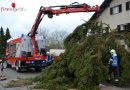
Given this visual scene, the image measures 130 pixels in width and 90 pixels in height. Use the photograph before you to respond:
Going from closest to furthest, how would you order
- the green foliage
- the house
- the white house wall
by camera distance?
the green foliage → the house → the white house wall

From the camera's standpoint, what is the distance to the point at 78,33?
68.4 ft

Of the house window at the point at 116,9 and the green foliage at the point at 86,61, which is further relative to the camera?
the house window at the point at 116,9

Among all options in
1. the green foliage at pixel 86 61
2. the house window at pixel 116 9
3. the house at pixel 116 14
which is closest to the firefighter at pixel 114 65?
the green foliage at pixel 86 61

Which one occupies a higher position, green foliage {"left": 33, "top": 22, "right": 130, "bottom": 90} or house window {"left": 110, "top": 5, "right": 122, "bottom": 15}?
house window {"left": 110, "top": 5, "right": 122, "bottom": 15}

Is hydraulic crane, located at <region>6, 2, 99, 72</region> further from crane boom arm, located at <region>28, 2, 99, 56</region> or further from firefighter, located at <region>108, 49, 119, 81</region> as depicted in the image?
firefighter, located at <region>108, 49, 119, 81</region>

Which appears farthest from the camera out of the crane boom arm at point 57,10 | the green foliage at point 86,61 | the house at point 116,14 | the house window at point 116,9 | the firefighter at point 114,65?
the house window at point 116,9

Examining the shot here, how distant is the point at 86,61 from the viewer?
675 inches

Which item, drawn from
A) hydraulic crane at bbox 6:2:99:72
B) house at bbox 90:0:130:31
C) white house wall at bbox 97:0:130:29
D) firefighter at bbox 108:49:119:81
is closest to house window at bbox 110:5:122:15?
house at bbox 90:0:130:31

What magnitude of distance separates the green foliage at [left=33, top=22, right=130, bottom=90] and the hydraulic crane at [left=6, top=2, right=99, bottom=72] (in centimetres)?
698

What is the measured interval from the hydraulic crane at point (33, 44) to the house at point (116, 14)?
4.13 meters

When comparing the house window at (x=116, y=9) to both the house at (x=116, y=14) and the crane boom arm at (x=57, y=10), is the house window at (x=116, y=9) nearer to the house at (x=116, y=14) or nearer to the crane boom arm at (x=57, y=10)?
the house at (x=116, y=14)

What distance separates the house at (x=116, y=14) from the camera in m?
32.0

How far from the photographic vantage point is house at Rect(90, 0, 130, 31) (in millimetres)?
31989

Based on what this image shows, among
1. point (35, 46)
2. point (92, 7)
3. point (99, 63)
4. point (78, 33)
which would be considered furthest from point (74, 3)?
point (99, 63)
